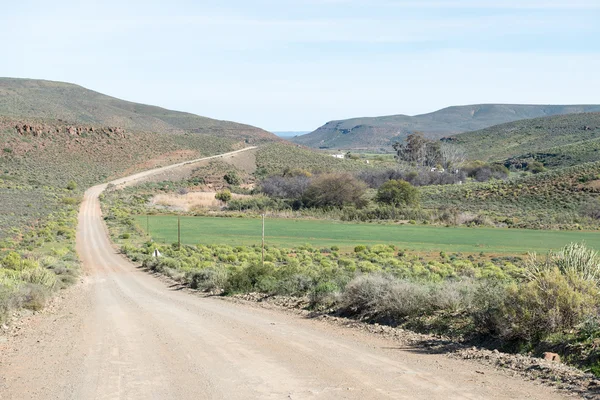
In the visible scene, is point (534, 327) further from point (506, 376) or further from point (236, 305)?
point (236, 305)

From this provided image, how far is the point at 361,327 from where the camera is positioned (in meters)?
15.2

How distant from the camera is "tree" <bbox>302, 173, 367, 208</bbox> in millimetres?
93562

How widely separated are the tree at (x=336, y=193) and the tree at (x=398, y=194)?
3144mm

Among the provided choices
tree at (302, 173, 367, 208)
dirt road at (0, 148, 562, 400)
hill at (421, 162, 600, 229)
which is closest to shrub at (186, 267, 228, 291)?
dirt road at (0, 148, 562, 400)

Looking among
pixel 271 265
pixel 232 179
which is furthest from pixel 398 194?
pixel 271 265

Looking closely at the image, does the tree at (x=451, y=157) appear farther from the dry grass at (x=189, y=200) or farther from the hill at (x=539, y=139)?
the dry grass at (x=189, y=200)

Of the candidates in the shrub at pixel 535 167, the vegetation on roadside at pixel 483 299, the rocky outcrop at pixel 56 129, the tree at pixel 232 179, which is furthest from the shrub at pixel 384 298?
the shrub at pixel 535 167

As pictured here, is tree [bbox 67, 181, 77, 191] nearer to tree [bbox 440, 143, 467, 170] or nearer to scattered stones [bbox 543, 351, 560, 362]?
tree [bbox 440, 143, 467, 170]

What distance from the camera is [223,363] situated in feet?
38.2

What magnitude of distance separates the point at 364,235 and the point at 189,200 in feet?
142

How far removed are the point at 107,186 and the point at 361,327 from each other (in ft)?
308

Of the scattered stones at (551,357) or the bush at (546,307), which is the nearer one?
the scattered stones at (551,357)

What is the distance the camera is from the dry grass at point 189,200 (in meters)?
95.6

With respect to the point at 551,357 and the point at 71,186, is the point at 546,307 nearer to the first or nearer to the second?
the point at 551,357
